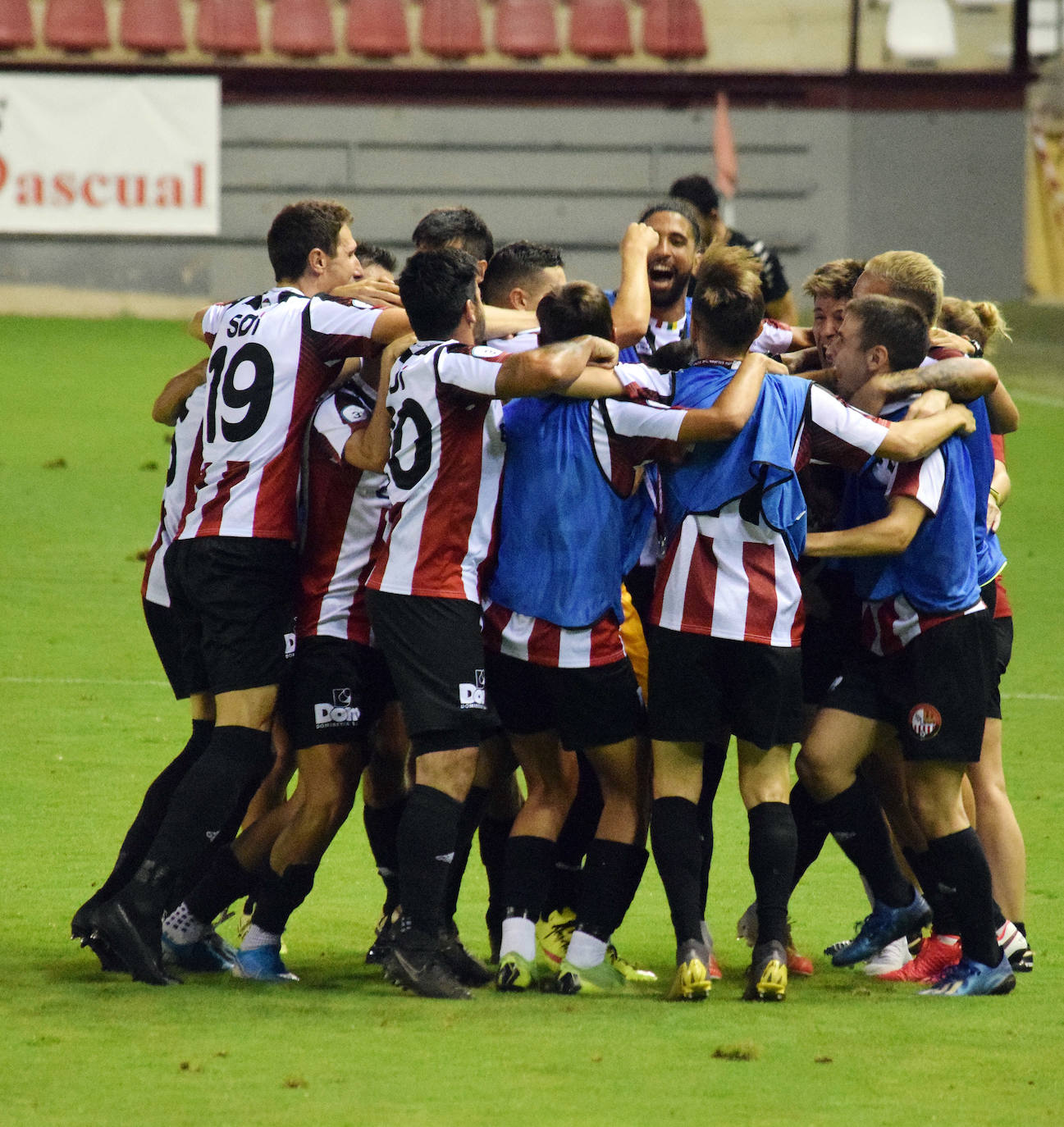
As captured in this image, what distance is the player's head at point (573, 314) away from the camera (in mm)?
4500

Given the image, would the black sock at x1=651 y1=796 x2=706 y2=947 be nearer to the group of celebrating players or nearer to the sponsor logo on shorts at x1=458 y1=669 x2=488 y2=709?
the group of celebrating players

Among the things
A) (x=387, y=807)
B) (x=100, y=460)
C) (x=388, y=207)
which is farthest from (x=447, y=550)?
(x=388, y=207)

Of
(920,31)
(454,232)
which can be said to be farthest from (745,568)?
(920,31)

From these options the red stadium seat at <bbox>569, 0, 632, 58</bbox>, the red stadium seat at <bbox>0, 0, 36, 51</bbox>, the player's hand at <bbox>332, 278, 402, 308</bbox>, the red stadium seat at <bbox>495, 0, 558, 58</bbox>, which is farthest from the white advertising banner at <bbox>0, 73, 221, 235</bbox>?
the player's hand at <bbox>332, 278, 402, 308</bbox>

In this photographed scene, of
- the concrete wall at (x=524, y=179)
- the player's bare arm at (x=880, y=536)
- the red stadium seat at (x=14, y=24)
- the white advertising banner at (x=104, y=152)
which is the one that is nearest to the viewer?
the player's bare arm at (x=880, y=536)

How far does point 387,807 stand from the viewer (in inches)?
198

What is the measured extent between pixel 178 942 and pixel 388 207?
1853 centimetres

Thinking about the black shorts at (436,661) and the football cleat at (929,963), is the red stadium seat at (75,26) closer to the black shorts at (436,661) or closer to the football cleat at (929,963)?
the black shorts at (436,661)

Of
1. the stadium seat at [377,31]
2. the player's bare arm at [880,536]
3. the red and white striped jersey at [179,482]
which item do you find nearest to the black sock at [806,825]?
the player's bare arm at [880,536]

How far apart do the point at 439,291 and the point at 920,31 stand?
69.4 feet

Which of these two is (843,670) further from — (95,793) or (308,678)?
(95,793)

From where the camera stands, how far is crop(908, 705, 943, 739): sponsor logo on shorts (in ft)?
15.1

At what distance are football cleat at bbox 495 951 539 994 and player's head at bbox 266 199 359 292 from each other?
5.75 feet

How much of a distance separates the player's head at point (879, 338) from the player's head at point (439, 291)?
3.06 ft
